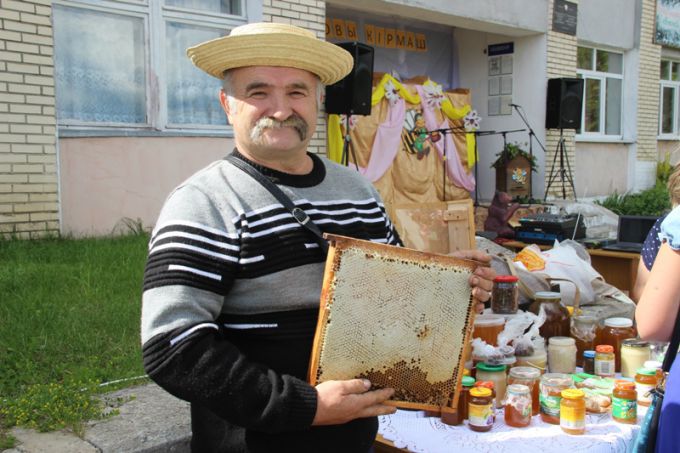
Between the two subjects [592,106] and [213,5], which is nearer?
[213,5]

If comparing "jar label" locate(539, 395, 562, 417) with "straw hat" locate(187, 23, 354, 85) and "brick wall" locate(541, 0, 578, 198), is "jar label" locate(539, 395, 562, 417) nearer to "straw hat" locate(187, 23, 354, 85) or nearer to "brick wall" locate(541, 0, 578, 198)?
"straw hat" locate(187, 23, 354, 85)

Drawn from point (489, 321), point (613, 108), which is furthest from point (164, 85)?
point (613, 108)

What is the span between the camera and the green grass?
2.86 meters

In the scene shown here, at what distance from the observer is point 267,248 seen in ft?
5.17

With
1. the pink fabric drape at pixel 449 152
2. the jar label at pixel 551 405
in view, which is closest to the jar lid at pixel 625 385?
the jar label at pixel 551 405

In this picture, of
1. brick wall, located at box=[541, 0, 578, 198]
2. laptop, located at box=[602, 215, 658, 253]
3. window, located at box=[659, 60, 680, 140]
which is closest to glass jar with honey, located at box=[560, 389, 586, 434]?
laptop, located at box=[602, 215, 658, 253]

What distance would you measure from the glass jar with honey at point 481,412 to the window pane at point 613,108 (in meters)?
12.7

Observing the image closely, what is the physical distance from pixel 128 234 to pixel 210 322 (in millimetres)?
5692

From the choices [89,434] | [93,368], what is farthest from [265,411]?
[93,368]

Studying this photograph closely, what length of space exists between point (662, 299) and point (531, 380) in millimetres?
748

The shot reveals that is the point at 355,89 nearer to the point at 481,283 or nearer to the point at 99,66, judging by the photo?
the point at 99,66

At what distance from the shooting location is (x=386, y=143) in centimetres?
1010

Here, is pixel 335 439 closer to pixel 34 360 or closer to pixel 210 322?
pixel 210 322

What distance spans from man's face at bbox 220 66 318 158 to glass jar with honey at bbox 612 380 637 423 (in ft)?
4.61
